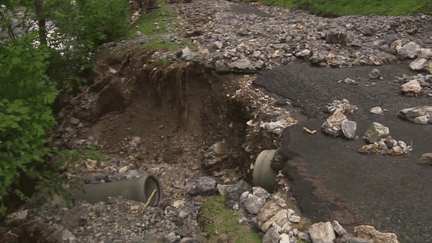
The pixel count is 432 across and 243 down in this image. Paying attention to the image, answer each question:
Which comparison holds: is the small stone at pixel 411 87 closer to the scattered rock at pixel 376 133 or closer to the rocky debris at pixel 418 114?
the rocky debris at pixel 418 114

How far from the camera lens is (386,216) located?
434 centimetres

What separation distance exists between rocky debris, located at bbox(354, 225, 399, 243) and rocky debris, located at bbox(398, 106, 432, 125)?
10.8 feet

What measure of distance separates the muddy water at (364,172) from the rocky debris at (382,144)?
0.37 ft

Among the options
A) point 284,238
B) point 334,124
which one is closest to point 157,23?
point 334,124

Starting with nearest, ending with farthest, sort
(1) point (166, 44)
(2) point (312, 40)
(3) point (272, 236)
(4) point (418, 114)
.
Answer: (3) point (272, 236)
(4) point (418, 114)
(2) point (312, 40)
(1) point (166, 44)

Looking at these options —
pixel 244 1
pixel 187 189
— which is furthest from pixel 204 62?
pixel 244 1

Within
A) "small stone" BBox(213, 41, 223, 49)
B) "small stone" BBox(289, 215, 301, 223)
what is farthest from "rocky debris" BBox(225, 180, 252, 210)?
"small stone" BBox(213, 41, 223, 49)

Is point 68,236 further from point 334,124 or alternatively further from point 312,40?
point 312,40

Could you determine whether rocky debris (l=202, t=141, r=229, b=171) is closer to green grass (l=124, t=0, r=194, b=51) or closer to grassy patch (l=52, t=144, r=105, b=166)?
grassy patch (l=52, t=144, r=105, b=166)

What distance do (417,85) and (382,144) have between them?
288cm

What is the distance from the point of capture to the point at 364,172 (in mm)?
5129

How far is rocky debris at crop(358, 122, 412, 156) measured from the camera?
546 centimetres

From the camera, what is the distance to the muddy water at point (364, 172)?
4.36 metres

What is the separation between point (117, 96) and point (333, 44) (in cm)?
761
